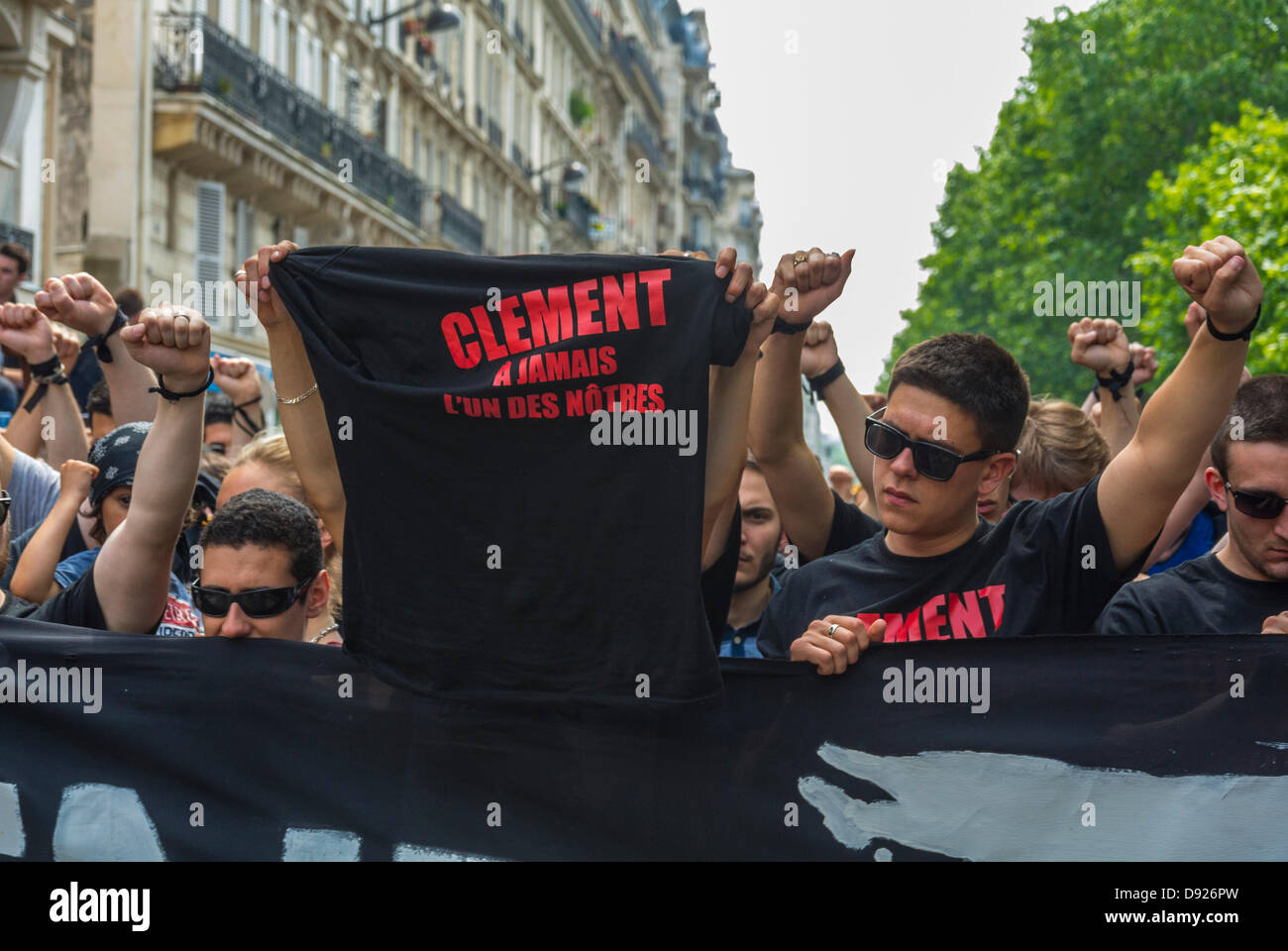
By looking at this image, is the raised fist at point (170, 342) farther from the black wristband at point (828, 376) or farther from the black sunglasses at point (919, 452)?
the black wristband at point (828, 376)

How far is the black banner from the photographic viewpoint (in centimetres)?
324

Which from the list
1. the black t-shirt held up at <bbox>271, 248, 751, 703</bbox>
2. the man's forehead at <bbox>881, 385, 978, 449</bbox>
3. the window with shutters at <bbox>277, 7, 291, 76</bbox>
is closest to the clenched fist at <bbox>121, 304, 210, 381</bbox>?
the black t-shirt held up at <bbox>271, 248, 751, 703</bbox>

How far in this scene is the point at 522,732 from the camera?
3365mm

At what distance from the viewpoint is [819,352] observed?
4.66 m

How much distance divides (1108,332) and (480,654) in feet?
7.12

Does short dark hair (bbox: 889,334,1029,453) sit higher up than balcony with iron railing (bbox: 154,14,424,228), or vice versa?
balcony with iron railing (bbox: 154,14,424,228)

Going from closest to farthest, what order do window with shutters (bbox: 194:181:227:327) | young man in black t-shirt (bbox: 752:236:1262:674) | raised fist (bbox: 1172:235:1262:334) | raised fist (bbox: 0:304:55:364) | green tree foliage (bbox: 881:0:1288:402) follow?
raised fist (bbox: 1172:235:1262:334) → young man in black t-shirt (bbox: 752:236:1262:674) → raised fist (bbox: 0:304:55:364) → window with shutters (bbox: 194:181:227:327) → green tree foliage (bbox: 881:0:1288:402)

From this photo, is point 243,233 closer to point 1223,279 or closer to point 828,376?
point 828,376

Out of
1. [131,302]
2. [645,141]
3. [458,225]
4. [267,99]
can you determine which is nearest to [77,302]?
[131,302]

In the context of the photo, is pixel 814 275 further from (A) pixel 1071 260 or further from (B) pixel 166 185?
(A) pixel 1071 260

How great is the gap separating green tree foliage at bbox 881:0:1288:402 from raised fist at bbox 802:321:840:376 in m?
24.8

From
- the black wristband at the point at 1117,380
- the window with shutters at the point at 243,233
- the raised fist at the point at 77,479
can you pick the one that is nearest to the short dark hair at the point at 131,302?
the raised fist at the point at 77,479

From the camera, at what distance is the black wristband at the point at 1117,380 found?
5.00 m

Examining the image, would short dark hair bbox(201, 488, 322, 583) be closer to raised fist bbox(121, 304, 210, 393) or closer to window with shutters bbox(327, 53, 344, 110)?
raised fist bbox(121, 304, 210, 393)
